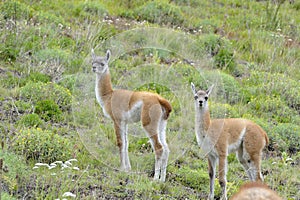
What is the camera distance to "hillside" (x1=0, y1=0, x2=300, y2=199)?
28.3 feet

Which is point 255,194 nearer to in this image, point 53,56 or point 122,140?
point 122,140

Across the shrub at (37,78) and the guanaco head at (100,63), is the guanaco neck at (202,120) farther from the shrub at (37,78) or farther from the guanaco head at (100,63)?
the shrub at (37,78)

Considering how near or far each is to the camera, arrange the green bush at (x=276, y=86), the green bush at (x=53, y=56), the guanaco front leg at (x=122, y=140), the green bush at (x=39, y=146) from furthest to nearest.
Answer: the green bush at (x=276, y=86)
the green bush at (x=53, y=56)
the guanaco front leg at (x=122, y=140)
the green bush at (x=39, y=146)

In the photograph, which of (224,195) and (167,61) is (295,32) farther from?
(224,195)

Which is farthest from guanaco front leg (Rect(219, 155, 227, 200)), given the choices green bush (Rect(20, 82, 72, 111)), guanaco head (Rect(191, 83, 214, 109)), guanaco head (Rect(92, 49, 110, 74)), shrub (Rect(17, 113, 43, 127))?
green bush (Rect(20, 82, 72, 111))

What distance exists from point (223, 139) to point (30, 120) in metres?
3.18

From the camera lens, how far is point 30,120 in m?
10.0

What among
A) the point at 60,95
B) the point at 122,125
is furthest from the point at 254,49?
the point at 122,125

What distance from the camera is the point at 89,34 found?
13711 mm

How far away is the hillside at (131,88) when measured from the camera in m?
8.62

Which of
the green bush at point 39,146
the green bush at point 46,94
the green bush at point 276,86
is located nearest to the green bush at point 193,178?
the green bush at point 39,146

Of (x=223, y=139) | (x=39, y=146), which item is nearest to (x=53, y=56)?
(x=39, y=146)

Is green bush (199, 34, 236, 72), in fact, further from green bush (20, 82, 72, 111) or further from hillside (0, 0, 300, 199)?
green bush (20, 82, 72, 111)

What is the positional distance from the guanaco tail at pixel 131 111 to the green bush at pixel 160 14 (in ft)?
21.8
